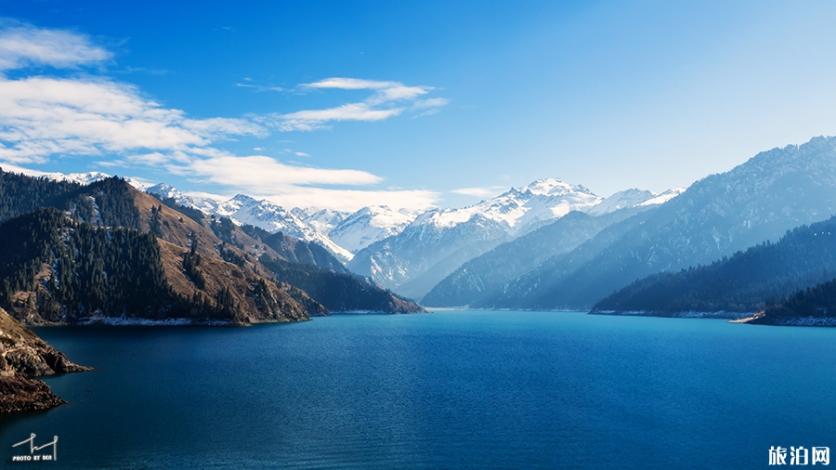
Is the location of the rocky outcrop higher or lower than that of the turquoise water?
higher

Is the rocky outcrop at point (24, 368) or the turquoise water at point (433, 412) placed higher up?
the rocky outcrop at point (24, 368)

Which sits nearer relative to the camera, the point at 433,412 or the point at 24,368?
the point at 433,412

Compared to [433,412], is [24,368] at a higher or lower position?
higher

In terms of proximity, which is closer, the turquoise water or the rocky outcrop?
the turquoise water

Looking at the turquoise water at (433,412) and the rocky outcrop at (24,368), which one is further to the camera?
the rocky outcrop at (24,368)

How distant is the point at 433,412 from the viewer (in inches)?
3639

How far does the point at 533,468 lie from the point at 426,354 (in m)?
114

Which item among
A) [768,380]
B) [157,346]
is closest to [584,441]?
[768,380]

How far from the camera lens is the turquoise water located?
69688 millimetres

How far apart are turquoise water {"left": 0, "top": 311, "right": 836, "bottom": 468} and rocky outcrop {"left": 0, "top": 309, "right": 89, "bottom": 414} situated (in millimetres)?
3553

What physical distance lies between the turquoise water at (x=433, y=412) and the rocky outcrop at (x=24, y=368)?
3.55 meters

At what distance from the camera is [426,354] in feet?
586

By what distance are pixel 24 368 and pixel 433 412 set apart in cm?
6396

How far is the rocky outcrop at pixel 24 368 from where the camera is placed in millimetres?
87938
